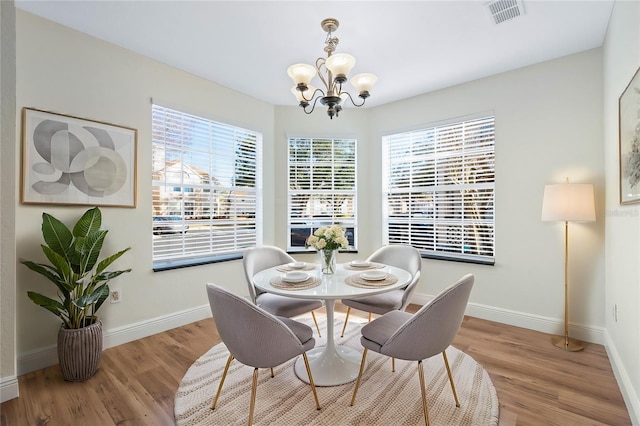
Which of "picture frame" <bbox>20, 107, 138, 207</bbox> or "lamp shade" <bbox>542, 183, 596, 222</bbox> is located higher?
"picture frame" <bbox>20, 107, 138, 207</bbox>

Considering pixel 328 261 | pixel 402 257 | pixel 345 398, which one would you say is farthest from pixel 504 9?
pixel 345 398

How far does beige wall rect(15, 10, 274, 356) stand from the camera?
2260mm

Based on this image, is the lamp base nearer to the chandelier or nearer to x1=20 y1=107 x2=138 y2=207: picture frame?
the chandelier

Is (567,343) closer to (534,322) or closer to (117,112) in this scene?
(534,322)

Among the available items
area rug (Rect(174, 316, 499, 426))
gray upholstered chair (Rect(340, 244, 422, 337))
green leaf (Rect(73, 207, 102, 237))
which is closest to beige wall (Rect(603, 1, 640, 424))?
area rug (Rect(174, 316, 499, 426))

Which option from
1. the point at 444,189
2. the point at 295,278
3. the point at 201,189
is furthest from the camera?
the point at 444,189

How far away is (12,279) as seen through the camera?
6.39 ft

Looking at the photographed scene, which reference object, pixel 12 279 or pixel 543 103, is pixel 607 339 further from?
pixel 12 279

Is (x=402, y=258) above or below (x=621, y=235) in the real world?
below

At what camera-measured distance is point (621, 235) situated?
207cm

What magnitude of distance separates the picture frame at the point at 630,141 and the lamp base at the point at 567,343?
132 centimetres

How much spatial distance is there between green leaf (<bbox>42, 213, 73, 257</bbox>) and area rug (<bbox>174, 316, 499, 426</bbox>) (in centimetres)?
125

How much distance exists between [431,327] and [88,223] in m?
2.45

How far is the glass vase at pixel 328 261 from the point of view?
2289mm
